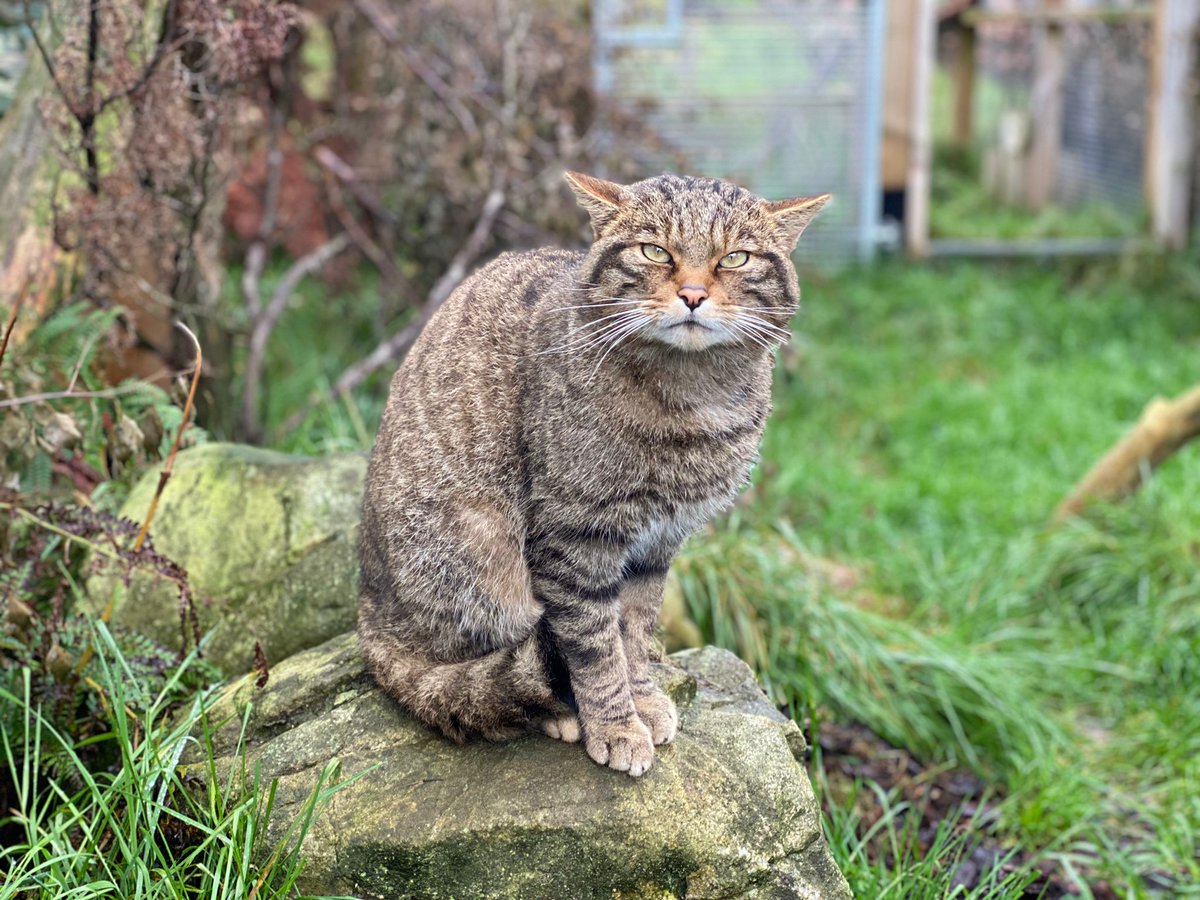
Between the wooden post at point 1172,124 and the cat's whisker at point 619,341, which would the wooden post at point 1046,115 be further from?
the cat's whisker at point 619,341

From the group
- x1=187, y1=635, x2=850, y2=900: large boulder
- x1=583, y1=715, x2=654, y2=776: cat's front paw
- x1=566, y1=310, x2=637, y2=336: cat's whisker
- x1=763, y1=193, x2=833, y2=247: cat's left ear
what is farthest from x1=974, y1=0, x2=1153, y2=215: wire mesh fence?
x1=583, y1=715, x2=654, y2=776: cat's front paw

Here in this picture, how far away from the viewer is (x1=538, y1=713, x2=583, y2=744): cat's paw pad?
272 cm

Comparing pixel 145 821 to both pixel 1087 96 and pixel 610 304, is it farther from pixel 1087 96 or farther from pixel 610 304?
pixel 1087 96

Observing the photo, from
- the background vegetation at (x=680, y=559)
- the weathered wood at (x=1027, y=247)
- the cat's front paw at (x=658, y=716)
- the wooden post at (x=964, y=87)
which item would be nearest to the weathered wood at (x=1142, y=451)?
the background vegetation at (x=680, y=559)

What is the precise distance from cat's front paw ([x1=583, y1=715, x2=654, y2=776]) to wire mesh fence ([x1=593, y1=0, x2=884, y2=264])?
6171mm

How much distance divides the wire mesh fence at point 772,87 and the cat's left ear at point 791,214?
5708mm

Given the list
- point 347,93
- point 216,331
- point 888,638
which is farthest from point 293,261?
point 888,638

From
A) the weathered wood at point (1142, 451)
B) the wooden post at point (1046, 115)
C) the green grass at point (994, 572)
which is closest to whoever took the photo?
the green grass at point (994, 572)

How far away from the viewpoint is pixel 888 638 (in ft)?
14.4

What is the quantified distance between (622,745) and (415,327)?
2712 millimetres

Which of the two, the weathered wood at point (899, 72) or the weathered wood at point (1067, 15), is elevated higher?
the weathered wood at point (1067, 15)

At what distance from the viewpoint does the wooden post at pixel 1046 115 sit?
30.1 feet

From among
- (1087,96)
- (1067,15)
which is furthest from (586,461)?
(1087,96)

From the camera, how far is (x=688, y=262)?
2.59m
